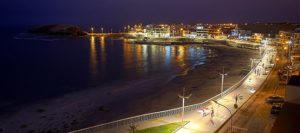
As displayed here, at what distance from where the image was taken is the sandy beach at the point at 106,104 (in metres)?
30.4

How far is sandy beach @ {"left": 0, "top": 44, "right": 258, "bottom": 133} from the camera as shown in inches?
1195

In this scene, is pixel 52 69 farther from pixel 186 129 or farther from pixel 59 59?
pixel 186 129

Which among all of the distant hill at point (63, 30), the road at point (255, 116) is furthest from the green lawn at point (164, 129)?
the distant hill at point (63, 30)

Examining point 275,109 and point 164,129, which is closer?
point 164,129

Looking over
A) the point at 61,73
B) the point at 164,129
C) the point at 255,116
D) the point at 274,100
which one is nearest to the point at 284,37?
the point at 61,73

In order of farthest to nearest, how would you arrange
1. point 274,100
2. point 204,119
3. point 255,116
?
point 274,100 < point 255,116 < point 204,119

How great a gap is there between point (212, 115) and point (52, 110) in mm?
17939

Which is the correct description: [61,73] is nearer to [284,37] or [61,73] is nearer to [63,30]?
[284,37]

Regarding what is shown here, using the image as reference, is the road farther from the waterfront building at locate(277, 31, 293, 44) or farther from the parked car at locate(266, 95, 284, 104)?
the waterfront building at locate(277, 31, 293, 44)

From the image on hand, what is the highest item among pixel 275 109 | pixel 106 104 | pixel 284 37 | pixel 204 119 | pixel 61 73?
pixel 284 37

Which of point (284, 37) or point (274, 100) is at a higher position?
point (284, 37)

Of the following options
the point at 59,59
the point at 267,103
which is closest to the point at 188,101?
the point at 267,103

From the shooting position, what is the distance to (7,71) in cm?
6319

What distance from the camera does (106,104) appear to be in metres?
37.2
